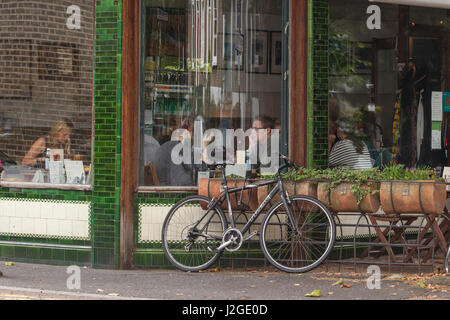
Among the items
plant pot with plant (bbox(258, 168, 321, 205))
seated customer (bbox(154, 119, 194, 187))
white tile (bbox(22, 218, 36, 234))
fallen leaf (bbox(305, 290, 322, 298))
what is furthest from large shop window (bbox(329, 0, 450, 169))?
white tile (bbox(22, 218, 36, 234))

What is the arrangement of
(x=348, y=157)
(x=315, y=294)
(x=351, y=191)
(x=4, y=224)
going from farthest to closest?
(x=348, y=157), (x=4, y=224), (x=351, y=191), (x=315, y=294)

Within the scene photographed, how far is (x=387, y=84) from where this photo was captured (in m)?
11.7

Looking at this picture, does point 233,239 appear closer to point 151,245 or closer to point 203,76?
point 151,245

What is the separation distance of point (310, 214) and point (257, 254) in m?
0.99

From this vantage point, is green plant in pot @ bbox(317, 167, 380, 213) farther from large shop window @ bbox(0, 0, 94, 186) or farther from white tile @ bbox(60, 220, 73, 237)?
white tile @ bbox(60, 220, 73, 237)

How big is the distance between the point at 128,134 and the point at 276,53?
2.04m

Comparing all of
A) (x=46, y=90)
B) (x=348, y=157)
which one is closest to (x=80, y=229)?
(x=46, y=90)

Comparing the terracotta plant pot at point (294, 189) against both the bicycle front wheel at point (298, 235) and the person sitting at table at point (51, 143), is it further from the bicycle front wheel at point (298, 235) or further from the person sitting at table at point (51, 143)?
the person sitting at table at point (51, 143)

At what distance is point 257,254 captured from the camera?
10.2m
